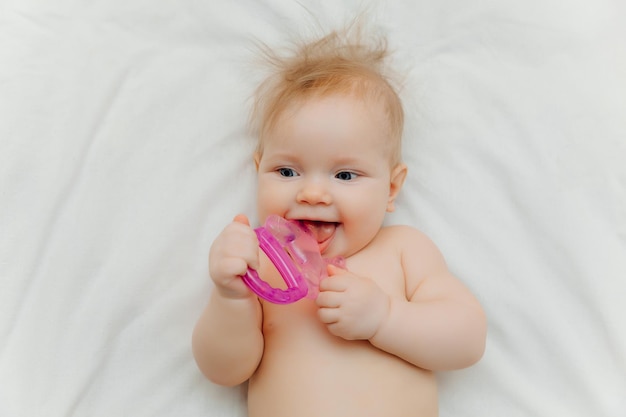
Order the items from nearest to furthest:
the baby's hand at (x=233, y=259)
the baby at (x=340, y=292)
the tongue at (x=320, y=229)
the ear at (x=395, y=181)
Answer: the baby's hand at (x=233, y=259) < the baby at (x=340, y=292) < the tongue at (x=320, y=229) < the ear at (x=395, y=181)

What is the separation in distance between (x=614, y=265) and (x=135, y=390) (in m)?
1.03

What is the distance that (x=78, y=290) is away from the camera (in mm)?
1528

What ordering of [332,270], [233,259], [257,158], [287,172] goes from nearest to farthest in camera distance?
[233,259], [332,270], [287,172], [257,158]

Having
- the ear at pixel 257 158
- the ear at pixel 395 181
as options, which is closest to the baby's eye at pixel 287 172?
the ear at pixel 257 158

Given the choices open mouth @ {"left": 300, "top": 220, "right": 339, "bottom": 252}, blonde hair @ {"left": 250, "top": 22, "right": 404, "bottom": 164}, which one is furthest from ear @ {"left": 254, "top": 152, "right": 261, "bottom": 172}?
open mouth @ {"left": 300, "top": 220, "right": 339, "bottom": 252}

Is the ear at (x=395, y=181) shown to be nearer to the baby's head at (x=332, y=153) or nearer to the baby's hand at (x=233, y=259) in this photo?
the baby's head at (x=332, y=153)

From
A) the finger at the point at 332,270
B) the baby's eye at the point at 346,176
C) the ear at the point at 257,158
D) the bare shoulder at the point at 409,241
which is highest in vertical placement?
the ear at the point at 257,158

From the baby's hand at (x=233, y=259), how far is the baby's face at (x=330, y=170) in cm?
16

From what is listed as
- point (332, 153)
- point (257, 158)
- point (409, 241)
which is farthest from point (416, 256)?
point (257, 158)

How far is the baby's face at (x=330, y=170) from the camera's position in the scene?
4.68 ft

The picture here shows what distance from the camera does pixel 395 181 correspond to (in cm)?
158

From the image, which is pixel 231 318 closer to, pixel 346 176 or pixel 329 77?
pixel 346 176

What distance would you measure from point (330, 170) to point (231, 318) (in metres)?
0.34

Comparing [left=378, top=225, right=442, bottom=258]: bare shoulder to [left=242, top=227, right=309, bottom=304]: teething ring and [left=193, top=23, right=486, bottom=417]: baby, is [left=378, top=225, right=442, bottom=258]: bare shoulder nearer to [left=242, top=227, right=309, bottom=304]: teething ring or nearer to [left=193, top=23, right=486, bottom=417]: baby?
[left=193, top=23, right=486, bottom=417]: baby
